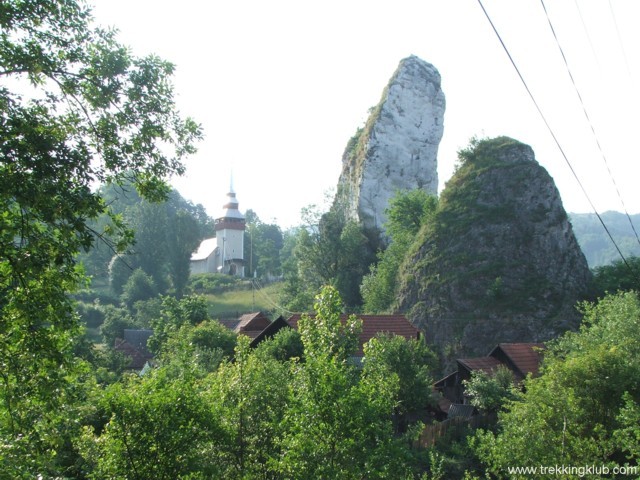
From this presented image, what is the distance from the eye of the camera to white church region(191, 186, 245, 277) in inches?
3922

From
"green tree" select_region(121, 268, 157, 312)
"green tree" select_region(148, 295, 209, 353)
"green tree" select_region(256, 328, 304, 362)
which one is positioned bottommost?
"green tree" select_region(256, 328, 304, 362)

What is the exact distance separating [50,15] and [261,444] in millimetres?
8689

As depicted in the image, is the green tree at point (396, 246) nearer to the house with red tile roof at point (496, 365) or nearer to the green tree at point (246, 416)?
the house with red tile roof at point (496, 365)

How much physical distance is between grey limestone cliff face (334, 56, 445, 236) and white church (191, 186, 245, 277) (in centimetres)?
3129

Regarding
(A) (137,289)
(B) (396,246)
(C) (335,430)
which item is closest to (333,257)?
(B) (396,246)

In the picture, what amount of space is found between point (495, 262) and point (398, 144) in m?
27.4

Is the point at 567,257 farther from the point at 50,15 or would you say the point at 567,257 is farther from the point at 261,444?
the point at 50,15

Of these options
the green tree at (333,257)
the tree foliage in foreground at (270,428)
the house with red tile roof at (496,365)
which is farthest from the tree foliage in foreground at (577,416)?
the green tree at (333,257)

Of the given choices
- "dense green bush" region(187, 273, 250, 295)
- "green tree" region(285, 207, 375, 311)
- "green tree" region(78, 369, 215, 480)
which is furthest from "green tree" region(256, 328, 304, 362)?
"dense green bush" region(187, 273, 250, 295)

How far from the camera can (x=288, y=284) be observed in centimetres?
6806

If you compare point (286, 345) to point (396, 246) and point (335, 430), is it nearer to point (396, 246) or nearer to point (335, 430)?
point (335, 430)

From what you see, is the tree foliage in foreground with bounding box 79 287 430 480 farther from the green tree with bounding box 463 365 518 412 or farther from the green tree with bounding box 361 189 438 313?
the green tree with bounding box 361 189 438 313

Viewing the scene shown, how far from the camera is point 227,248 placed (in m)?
99.8

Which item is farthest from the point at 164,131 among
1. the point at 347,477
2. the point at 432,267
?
the point at 432,267
